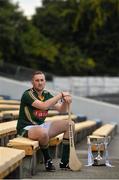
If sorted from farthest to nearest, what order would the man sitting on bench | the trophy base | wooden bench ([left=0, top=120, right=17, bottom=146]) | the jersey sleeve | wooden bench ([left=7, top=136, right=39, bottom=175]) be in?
1. the trophy base
2. wooden bench ([left=0, top=120, right=17, bottom=146])
3. the jersey sleeve
4. the man sitting on bench
5. wooden bench ([left=7, top=136, right=39, bottom=175])

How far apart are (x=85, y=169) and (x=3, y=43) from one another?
24.5 m

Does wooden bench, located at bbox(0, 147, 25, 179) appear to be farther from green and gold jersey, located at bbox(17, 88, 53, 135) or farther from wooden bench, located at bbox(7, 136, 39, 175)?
green and gold jersey, located at bbox(17, 88, 53, 135)

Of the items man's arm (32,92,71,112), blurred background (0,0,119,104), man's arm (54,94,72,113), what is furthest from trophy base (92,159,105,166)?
blurred background (0,0,119,104)

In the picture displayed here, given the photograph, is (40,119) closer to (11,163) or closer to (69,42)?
(11,163)

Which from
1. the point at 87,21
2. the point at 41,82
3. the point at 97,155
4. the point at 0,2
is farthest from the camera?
the point at 87,21

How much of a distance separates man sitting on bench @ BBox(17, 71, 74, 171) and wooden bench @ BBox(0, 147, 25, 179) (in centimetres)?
88

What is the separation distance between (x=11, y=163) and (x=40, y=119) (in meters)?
1.80

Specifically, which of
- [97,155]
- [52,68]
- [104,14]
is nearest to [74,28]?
[104,14]

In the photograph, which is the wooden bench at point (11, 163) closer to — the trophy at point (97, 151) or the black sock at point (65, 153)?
the black sock at point (65, 153)

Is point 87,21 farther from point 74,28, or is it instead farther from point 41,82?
point 41,82

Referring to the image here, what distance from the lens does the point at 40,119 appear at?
7.71 metres

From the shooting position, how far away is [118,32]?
43.8 meters

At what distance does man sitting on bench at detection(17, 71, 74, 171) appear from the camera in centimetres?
746

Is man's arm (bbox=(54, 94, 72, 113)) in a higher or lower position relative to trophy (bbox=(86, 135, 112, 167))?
higher
